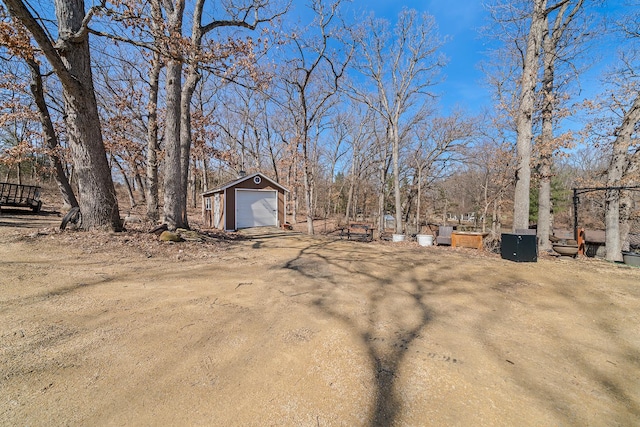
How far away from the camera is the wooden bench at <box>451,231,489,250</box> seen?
9140 mm

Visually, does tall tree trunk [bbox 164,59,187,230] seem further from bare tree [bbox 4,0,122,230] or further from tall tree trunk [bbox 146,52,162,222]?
tall tree trunk [bbox 146,52,162,222]

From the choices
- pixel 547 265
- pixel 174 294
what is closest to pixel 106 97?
pixel 174 294

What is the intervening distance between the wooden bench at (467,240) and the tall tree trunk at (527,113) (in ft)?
4.03

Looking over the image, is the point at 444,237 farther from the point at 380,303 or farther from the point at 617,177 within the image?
the point at 380,303

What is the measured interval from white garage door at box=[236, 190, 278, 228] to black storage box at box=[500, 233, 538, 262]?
35.4 ft

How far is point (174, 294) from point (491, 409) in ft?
12.2

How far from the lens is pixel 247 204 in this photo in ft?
44.9

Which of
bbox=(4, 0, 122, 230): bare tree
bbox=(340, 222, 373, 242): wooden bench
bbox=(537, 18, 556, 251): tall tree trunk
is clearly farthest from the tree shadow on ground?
bbox=(537, 18, 556, 251): tall tree trunk

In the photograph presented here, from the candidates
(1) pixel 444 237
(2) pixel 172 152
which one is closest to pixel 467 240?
(1) pixel 444 237

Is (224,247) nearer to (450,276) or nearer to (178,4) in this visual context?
(450,276)

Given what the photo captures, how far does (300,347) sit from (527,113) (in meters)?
10.1

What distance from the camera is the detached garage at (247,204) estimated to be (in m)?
13.1

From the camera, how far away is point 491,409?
6.18 ft

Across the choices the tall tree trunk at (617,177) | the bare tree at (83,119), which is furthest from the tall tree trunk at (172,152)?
the tall tree trunk at (617,177)
